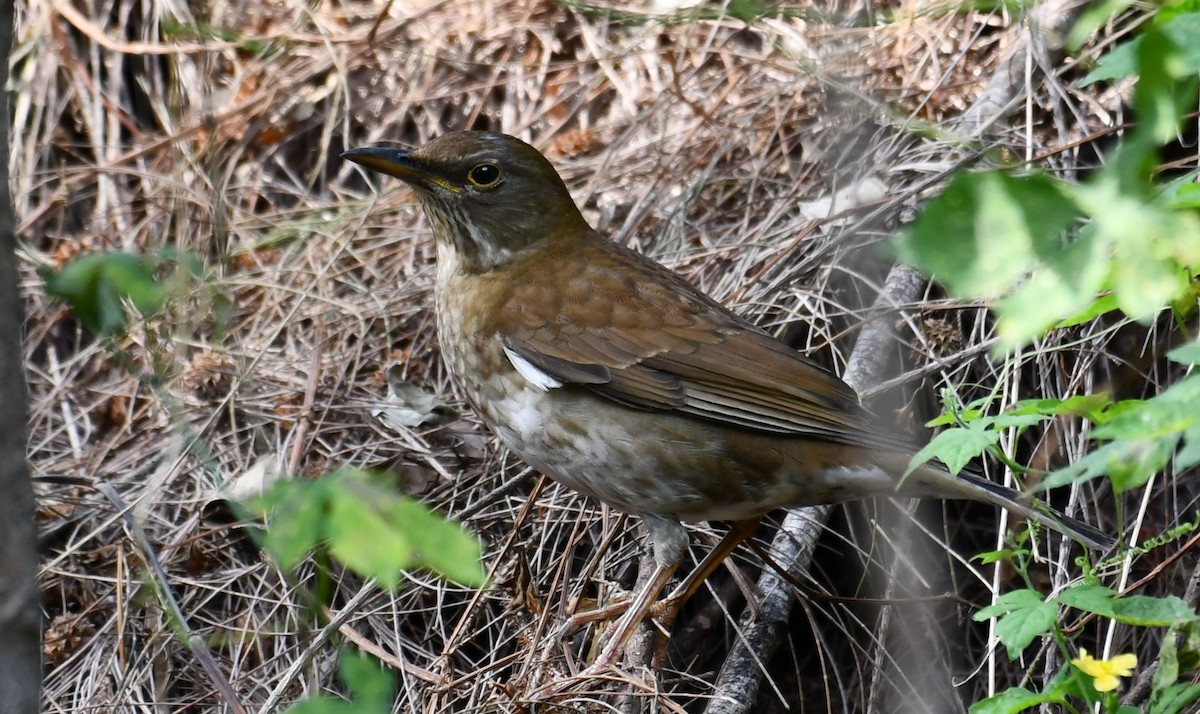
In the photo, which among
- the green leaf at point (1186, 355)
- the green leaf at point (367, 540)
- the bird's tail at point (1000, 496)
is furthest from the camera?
the bird's tail at point (1000, 496)

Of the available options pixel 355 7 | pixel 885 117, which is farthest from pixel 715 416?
pixel 355 7

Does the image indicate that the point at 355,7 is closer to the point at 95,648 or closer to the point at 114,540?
the point at 114,540

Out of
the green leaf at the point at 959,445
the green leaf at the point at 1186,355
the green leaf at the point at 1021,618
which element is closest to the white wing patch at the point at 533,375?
the green leaf at the point at 959,445

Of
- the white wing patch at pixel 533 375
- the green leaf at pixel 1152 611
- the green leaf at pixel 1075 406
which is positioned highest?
the green leaf at pixel 1075 406

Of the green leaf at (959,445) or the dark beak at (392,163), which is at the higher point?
the green leaf at (959,445)

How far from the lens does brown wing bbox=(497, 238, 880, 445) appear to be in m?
3.89

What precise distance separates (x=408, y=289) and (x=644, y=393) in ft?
5.55

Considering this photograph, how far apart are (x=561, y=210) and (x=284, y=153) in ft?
7.74

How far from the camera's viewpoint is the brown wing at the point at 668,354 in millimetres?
3887

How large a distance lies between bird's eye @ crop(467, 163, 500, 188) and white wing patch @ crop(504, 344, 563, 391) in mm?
781

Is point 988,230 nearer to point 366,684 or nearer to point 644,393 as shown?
point 366,684

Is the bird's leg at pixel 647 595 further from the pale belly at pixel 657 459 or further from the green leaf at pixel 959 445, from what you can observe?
the green leaf at pixel 959 445

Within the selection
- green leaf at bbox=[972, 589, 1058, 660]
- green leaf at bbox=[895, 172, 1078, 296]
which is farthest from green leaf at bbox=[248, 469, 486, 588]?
green leaf at bbox=[972, 589, 1058, 660]

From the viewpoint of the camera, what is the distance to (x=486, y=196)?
14.5ft
